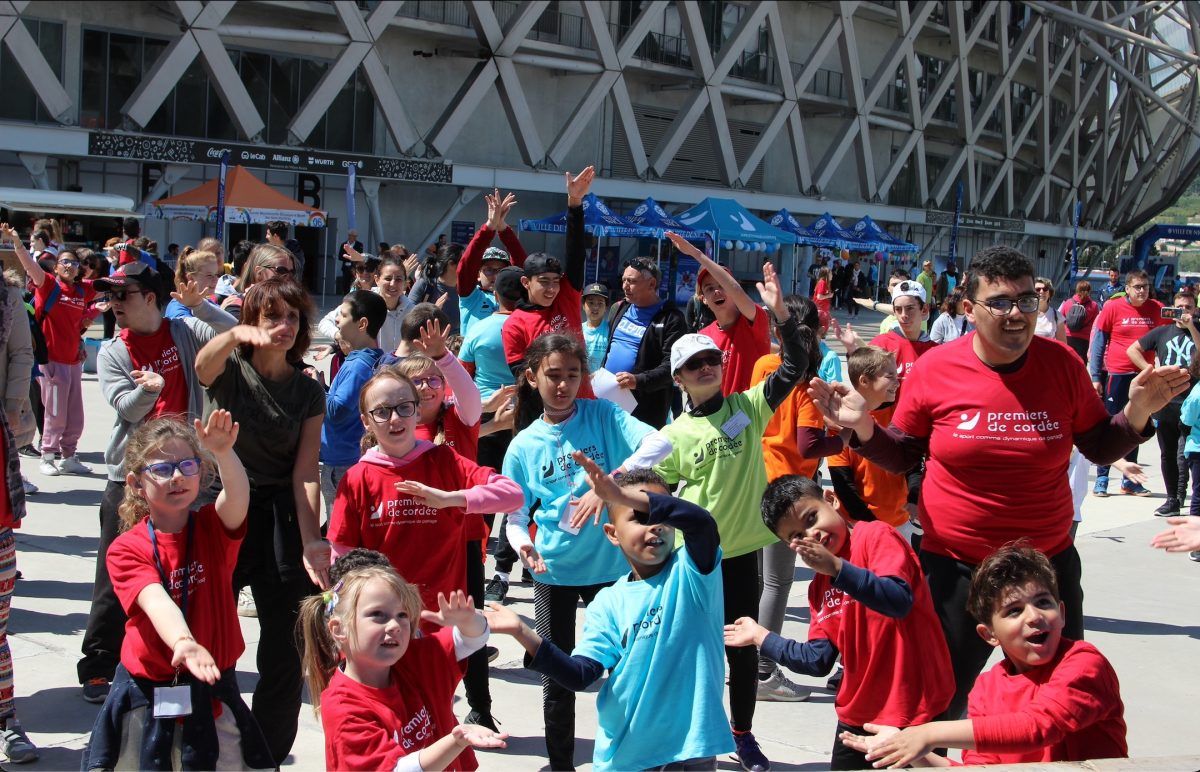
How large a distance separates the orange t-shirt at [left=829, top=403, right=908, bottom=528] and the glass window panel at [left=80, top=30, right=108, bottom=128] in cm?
2940

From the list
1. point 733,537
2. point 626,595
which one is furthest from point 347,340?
point 626,595

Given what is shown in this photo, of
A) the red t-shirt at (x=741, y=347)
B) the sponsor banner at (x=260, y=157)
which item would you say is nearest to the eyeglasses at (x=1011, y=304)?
the red t-shirt at (x=741, y=347)

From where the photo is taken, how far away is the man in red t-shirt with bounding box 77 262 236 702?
5367 mm

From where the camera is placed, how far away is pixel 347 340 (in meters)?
6.09

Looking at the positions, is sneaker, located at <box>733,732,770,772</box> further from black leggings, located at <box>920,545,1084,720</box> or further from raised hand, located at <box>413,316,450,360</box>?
raised hand, located at <box>413,316,450,360</box>

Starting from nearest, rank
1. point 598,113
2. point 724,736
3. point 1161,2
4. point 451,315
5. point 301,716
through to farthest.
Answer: point 724,736 < point 301,716 < point 451,315 < point 598,113 < point 1161,2

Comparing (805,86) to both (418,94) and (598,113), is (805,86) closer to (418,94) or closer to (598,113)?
(598,113)

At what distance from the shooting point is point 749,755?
4984mm

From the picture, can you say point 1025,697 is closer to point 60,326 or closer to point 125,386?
point 125,386

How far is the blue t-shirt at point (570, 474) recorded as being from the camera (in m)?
4.85

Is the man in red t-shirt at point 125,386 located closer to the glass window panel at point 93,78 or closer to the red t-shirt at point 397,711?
the red t-shirt at point 397,711

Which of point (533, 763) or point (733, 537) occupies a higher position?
point (733, 537)

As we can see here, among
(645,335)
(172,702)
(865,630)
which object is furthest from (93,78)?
(865,630)

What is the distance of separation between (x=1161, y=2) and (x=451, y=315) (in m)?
61.2
